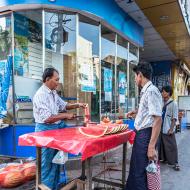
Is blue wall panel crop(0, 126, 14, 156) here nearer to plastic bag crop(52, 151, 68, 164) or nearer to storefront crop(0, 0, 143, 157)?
storefront crop(0, 0, 143, 157)

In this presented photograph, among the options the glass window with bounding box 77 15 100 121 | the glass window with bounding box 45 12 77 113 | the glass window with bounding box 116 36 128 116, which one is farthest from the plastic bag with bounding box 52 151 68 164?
the glass window with bounding box 116 36 128 116

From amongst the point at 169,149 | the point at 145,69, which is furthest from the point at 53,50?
the point at 169,149

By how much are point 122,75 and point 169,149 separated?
3316 millimetres

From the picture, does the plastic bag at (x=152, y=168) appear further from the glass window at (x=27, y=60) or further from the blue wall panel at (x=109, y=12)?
the blue wall panel at (x=109, y=12)

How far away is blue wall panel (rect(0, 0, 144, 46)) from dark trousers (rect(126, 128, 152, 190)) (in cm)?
364

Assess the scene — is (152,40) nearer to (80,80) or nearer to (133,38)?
(133,38)

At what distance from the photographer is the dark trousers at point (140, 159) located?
3402 mm

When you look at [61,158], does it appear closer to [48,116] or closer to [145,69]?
[48,116]

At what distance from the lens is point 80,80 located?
626 cm

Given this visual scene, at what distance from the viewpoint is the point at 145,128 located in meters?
3.40

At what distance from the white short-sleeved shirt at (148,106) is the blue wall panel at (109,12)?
3.32m

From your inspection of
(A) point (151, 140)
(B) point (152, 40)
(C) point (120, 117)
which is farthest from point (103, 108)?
(B) point (152, 40)

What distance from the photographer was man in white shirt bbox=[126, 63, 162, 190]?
3270mm

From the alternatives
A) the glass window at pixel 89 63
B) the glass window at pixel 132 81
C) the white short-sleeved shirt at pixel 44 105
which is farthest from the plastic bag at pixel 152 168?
the glass window at pixel 132 81
